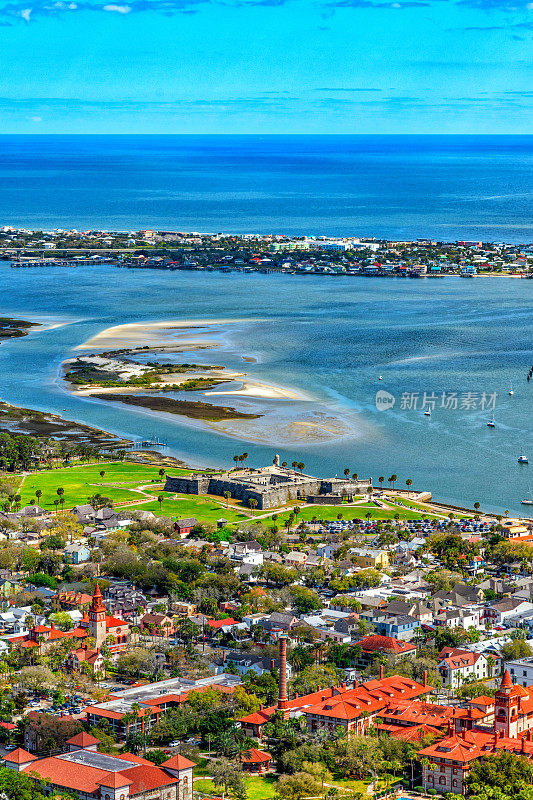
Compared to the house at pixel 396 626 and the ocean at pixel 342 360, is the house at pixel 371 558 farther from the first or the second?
the ocean at pixel 342 360

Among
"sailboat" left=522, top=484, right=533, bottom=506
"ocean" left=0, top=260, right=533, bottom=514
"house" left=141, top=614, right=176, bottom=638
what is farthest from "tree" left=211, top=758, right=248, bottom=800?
"sailboat" left=522, top=484, right=533, bottom=506

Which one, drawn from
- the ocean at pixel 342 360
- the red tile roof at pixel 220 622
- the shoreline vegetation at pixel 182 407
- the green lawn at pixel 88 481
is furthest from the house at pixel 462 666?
the shoreline vegetation at pixel 182 407

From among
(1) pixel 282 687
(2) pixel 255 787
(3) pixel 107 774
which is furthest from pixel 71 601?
(3) pixel 107 774

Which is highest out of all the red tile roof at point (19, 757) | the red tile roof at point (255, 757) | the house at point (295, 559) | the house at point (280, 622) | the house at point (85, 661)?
the house at point (295, 559)

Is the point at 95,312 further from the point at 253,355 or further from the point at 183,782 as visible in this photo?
the point at 183,782

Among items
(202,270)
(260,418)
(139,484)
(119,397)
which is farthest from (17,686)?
(202,270)

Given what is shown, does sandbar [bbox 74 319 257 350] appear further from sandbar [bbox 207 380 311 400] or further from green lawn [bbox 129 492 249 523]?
green lawn [bbox 129 492 249 523]
